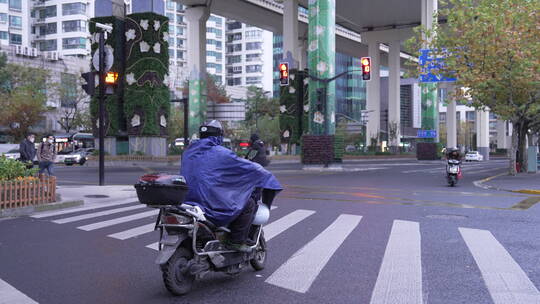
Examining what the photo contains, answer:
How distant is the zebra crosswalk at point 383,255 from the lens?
5664 mm

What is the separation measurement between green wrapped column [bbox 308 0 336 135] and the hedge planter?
75.3ft

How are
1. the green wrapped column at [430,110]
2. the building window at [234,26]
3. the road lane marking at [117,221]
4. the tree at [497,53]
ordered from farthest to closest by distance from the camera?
the building window at [234,26] → the green wrapped column at [430,110] → the tree at [497,53] → the road lane marking at [117,221]

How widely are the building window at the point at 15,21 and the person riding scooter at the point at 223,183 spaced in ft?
258

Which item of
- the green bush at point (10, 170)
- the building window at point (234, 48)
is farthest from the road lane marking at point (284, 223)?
the building window at point (234, 48)

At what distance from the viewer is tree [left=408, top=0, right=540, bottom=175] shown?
23.5 metres

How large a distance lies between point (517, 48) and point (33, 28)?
7358 centimetres

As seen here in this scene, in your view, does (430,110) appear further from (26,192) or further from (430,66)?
(26,192)

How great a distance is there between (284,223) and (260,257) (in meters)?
3.97

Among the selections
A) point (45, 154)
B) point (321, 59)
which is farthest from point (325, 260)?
point (321, 59)

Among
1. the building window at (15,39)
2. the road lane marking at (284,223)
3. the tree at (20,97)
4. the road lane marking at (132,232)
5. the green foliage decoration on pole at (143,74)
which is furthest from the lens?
the building window at (15,39)

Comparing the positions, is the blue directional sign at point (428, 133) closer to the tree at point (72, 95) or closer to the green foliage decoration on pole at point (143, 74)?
the green foliage decoration on pole at point (143, 74)

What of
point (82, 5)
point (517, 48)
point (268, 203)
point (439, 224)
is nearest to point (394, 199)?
point (439, 224)

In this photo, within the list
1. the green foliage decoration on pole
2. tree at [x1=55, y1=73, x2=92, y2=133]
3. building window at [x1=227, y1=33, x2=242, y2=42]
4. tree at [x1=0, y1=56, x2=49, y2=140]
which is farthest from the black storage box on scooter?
building window at [x1=227, y1=33, x2=242, y2=42]

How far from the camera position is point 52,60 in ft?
222
